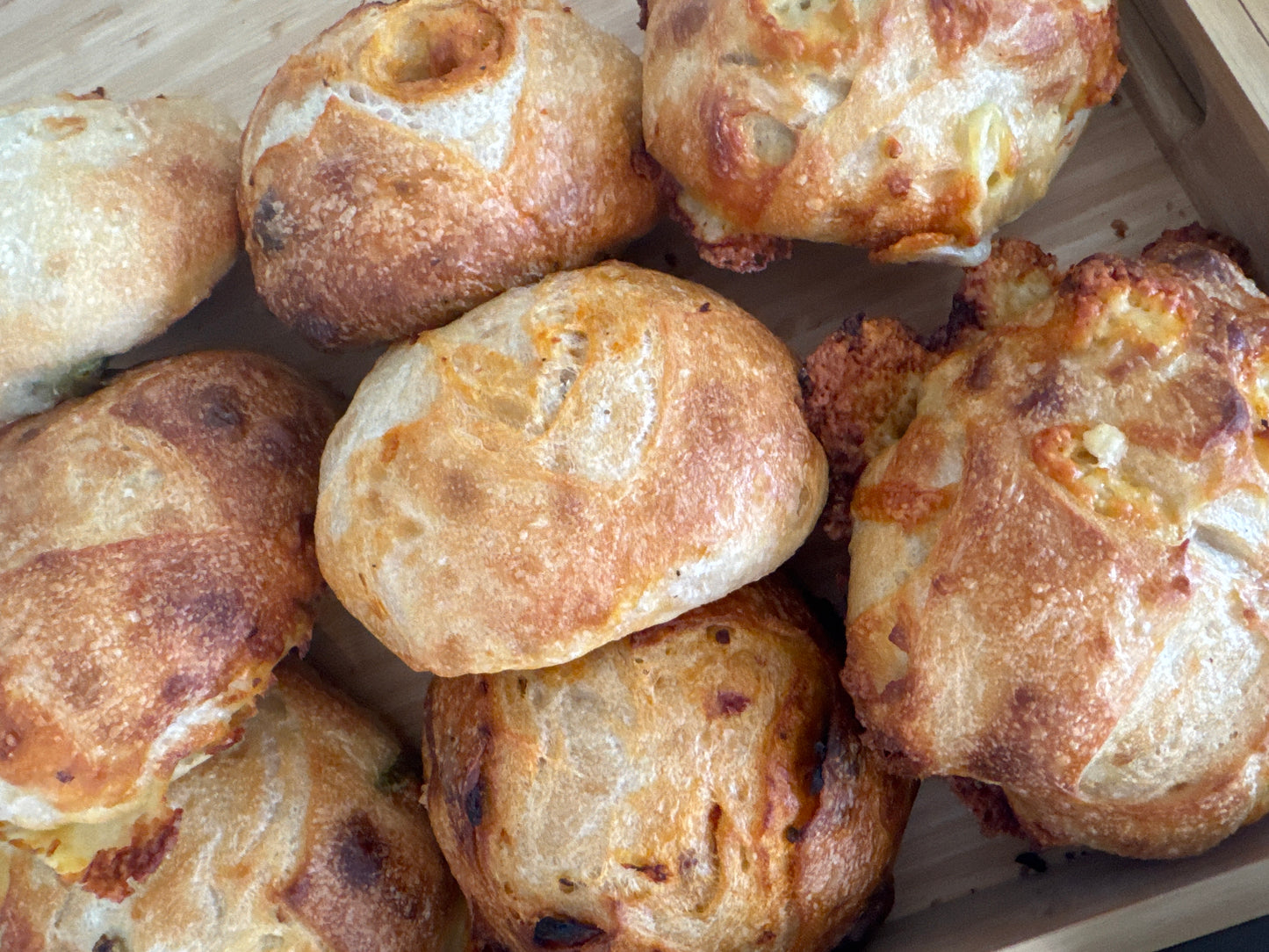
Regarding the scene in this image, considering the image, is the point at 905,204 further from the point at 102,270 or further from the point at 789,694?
the point at 102,270

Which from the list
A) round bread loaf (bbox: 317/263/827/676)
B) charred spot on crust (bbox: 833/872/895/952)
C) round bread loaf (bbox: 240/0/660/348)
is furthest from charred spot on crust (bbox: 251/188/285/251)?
charred spot on crust (bbox: 833/872/895/952)

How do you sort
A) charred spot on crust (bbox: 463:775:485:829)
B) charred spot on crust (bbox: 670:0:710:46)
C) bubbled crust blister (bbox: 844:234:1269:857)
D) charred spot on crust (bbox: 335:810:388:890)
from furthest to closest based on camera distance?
charred spot on crust (bbox: 335:810:388:890)
charred spot on crust (bbox: 463:775:485:829)
charred spot on crust (bbox: 670:0:710:46)
bubbled crust blister (bbox: 844:234:1269:857)

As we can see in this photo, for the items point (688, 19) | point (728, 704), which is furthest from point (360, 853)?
point (688, 19)

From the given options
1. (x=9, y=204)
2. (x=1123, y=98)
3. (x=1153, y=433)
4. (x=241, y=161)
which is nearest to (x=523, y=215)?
(x=241, y=161)

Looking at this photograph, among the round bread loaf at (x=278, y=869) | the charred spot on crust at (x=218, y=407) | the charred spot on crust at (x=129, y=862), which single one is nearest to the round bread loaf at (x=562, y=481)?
the charred spot on crust at (x=218, y=407)

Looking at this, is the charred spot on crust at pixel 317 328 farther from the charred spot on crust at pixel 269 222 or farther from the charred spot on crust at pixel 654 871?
the charred spot on crust at pixel 654 871

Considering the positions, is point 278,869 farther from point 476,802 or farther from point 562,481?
point 562,481

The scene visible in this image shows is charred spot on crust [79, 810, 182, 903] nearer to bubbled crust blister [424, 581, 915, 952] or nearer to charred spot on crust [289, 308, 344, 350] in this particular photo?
bubbled crust blister [424, 581, 915, 952]
